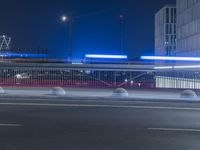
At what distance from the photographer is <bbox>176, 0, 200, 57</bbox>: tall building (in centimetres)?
9737

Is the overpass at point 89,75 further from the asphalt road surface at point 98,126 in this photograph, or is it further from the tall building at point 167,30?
the tall building at point 167,30

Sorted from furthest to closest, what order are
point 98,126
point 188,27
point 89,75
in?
point 188,27, point 89,75, point 98,126

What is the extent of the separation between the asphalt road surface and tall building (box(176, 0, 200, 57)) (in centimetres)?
7749

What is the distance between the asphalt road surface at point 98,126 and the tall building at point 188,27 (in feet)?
254

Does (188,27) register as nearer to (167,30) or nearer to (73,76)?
(167,30)

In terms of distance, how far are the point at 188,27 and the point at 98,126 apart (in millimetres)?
95171

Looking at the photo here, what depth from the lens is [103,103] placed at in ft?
63.0

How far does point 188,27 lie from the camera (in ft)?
345

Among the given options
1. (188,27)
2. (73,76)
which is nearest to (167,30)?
(188,27)

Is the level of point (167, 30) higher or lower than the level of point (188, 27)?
higher

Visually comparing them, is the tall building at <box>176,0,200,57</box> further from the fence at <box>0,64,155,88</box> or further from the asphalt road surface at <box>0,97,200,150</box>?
the asphalt road surface at <box>0,97,200,150</box>

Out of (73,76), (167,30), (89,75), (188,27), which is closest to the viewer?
(89,75)

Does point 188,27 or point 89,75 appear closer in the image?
point 89,75

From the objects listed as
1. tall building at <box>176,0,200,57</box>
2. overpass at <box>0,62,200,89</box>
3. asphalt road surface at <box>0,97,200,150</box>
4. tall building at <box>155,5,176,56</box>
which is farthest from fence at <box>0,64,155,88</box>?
tall building at <box>155,5,176,56</box>
